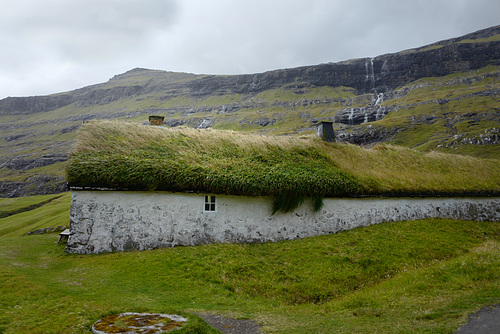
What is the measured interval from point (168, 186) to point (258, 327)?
8.48 metres

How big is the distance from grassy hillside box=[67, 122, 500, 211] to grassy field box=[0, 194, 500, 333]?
2.94m

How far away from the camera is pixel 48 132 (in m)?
179

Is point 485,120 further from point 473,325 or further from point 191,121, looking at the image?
point 191,121

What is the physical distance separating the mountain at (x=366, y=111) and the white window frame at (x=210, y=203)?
70.6 metres

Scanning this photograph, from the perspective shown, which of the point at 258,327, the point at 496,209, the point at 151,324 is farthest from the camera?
the point at 496,209

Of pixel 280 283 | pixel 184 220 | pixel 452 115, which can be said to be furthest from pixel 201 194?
pixel 452 115

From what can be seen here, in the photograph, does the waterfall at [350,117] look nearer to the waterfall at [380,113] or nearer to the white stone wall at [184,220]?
the waterfall at [380,113]

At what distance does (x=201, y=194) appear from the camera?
14.6 m

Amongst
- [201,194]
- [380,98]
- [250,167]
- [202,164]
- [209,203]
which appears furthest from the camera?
[380,98]

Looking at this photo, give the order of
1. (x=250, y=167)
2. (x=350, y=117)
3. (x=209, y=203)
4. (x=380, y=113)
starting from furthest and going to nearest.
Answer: (x=380, y=113), (x=350, y=117), (x=250, y=167), (x=209, y=203)

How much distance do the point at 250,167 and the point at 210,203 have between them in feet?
9.86

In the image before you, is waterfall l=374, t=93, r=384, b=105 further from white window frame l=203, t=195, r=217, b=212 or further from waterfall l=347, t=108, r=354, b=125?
white window frame l=203, t=195, r=217, b=212

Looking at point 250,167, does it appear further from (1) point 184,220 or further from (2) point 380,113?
(2) point 380,113

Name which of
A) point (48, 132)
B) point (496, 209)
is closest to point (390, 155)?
point (496, 209)
